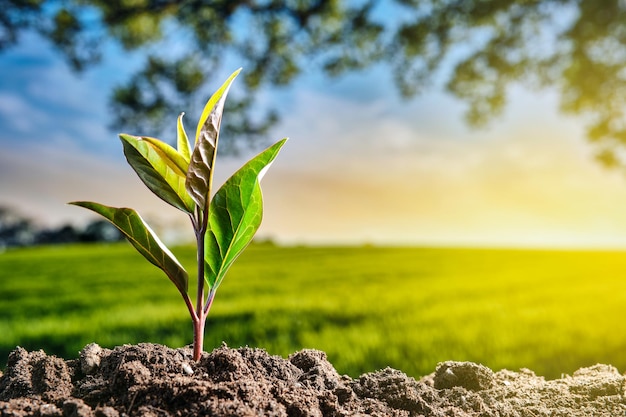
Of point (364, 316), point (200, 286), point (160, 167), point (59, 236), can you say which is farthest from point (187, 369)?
point (59, 236)

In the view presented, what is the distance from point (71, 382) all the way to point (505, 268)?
42.9ft

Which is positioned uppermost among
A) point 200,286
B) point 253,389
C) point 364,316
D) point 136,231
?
point 136,231

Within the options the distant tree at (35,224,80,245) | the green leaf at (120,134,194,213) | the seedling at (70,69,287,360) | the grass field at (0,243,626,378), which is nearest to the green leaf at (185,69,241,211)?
the seedling at (70,69,287,360)

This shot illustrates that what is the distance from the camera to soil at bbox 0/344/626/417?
4.67 ft

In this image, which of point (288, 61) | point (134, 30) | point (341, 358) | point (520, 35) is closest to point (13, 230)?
point (134, 30)

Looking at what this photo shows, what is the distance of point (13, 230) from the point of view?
24.2 m

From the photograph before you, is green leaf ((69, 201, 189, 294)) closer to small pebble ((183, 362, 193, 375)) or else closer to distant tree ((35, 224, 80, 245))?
small pebble ((183, 362, 193, 375))

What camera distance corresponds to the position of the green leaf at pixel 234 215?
163 centimetres

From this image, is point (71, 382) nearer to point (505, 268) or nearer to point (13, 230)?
point (505, 268)

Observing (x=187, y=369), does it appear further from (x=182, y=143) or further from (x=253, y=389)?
(x=182, y=143)

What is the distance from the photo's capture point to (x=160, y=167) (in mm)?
1699

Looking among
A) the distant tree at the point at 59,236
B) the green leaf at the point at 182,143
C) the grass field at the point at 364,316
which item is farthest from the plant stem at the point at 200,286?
the distant tree at the point at 59,236

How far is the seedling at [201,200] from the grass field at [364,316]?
1.97 meters

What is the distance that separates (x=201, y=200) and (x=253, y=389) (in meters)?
0.59
